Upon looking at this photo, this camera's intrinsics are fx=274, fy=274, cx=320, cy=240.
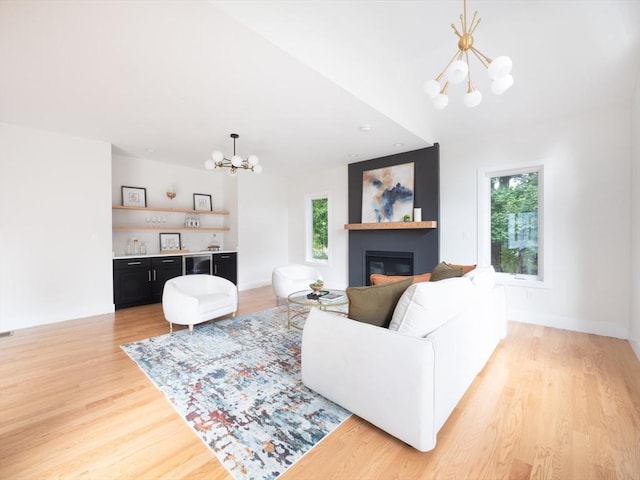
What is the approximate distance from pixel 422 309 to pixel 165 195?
216 inches

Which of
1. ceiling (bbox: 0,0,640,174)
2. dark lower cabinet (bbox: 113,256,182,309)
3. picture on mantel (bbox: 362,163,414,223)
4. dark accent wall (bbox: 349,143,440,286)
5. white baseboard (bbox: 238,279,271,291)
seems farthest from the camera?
white baseboard (bbox: 238,279,271,291)

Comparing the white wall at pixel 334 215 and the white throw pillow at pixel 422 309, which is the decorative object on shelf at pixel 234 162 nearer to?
the white wall at pixel 334 215

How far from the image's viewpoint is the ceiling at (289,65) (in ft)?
6.41

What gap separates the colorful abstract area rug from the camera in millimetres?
1562

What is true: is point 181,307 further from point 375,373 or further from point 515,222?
point 515,222

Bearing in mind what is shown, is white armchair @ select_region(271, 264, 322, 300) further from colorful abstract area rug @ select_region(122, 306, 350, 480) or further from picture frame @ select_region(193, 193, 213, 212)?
picture frame @ select_region(193, 193, 213, 212)

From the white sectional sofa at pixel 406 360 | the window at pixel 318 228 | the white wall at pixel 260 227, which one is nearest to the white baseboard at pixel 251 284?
the white wall at pixel 260 227

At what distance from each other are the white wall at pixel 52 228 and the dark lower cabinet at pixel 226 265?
1770mm

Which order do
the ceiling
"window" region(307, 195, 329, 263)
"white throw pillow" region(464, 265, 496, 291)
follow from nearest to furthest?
the ceiling
"white throw pillow" region(464, 265, 496, 291)
"window" region(307, 195, 329, 263)

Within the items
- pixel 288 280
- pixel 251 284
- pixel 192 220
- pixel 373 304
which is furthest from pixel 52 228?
pixel 373 304

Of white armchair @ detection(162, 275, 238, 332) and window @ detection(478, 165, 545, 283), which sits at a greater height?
window @ detection(478, 165, 545, 283)

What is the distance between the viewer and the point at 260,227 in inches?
256

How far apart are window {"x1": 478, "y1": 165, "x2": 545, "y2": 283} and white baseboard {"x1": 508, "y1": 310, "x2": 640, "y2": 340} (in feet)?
1.55

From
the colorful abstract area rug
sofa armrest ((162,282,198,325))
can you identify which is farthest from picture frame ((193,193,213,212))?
the colorful abstract area rug
